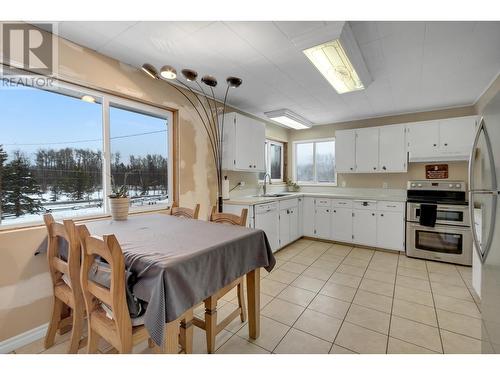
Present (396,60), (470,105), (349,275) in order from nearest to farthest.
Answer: (396,60), (349,275), (470,105)

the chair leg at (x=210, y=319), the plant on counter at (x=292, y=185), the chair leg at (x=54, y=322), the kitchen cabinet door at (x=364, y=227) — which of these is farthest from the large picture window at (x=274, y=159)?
the chair leg at (x=54, y=322)

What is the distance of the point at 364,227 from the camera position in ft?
13.2

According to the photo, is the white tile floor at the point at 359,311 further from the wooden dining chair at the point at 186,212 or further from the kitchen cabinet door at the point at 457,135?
the kitchen cabinet door at the point at 457,135

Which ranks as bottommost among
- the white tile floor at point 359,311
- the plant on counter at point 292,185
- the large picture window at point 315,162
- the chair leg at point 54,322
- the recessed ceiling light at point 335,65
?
the white tile floor at point 359,311

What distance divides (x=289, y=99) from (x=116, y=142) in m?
2.34

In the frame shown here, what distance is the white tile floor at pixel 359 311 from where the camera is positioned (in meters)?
1.76

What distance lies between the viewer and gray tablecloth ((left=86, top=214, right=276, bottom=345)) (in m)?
1.09

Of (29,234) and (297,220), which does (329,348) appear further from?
(297,220)

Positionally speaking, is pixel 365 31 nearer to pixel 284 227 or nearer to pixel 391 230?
pixel 284 227

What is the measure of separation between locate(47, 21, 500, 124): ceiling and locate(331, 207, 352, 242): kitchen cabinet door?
1.94 m

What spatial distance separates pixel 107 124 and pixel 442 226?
14.7 feet

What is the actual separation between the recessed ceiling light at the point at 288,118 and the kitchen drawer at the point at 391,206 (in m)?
1.94
